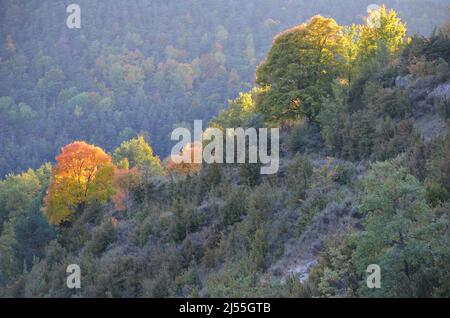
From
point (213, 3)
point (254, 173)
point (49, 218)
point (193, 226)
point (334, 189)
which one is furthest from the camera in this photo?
point (213, 3)

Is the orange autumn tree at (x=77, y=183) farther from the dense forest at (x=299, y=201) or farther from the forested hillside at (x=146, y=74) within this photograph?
the forested hillside at (x=146, y=74)

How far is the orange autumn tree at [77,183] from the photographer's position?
28406 millimetres

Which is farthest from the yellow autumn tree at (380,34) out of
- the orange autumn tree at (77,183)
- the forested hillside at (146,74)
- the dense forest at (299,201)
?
the forested hillside at (146,74)

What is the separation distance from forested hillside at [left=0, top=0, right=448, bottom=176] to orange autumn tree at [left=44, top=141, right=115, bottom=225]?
82045 mm

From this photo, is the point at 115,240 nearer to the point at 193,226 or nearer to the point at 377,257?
the point at 193,226

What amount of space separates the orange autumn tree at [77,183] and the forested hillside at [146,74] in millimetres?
82045

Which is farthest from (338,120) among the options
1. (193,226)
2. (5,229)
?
(5,229)

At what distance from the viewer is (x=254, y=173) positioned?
830 inches

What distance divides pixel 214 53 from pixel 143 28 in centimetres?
4867

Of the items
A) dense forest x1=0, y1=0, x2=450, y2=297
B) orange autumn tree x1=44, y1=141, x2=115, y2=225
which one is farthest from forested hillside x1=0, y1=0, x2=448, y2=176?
dense forest x1=0, y1=0, x2=450, y2=297

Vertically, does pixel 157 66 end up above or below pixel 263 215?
above

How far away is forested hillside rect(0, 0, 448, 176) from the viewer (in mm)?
132500

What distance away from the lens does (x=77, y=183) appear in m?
Result: 28.9

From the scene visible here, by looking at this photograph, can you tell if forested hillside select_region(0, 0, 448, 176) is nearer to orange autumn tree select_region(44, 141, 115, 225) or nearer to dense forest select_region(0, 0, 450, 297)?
orange autumn tree select_region(44, 141, 115, 225)
